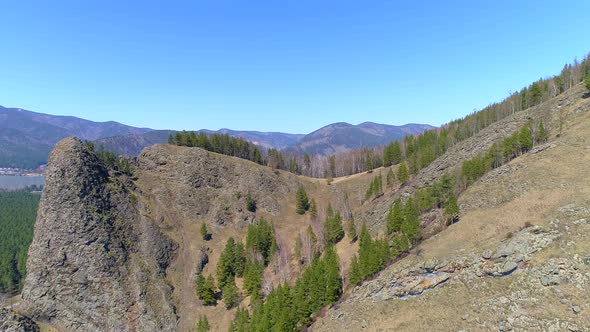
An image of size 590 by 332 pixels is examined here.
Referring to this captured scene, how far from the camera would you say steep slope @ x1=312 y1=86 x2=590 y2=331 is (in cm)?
3816

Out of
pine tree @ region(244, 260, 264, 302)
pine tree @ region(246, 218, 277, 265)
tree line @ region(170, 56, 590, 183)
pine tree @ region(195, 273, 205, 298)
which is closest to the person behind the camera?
pine tree @ region(244, 260, 264, 302)

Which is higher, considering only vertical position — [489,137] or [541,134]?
[541,134]

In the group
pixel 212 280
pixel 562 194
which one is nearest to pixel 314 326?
pixel 212 280

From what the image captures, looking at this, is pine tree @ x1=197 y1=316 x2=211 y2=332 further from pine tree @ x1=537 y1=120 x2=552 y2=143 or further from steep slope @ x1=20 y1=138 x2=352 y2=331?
pine tree @ x1=537 y1=120 x2=552 y2=143

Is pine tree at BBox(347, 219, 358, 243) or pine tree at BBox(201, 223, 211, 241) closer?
pine tree at BBox(347, 219, 358, 243)

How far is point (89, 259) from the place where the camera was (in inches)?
3420

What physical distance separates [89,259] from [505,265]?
302 ft

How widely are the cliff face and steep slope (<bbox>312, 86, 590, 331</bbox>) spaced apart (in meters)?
51.9

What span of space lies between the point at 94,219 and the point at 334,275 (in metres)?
68.5

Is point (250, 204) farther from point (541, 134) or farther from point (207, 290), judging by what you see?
point (541, 134)

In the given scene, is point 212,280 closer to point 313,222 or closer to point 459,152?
point 313,222

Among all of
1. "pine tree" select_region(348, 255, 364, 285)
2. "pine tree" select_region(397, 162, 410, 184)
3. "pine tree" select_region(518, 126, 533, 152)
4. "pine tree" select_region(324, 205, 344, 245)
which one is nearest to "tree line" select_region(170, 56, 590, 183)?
"pine tree" select_region(397, 162, 410, 184)

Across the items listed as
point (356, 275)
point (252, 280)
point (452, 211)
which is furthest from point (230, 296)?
point (452, 211)

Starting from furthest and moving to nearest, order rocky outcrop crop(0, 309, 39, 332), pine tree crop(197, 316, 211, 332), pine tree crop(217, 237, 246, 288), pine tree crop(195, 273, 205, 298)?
1. pine tree crop(217, 237, 246, 288)
2. pine tree crop(195, 273, 205, 298)
3. pine tree crop(197, 316, 211, 332)
4. rocky outcrop crop(0, 309, 39, 332)
